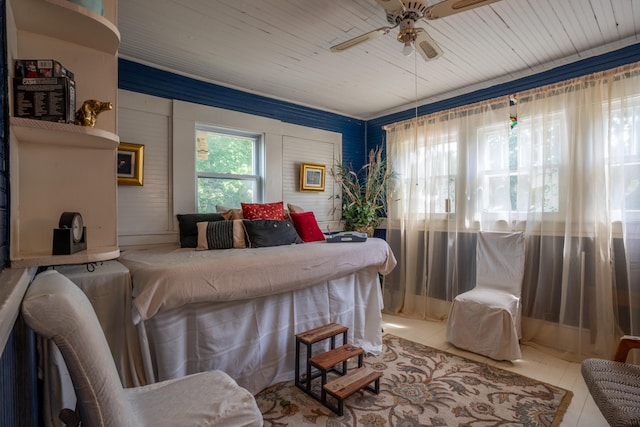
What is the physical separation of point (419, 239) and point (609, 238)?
1.76 m

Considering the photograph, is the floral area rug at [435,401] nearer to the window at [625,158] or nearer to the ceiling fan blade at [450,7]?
the window at [625,158]

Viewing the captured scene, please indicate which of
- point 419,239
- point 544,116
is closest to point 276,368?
point 419,239

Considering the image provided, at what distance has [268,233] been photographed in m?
2.76

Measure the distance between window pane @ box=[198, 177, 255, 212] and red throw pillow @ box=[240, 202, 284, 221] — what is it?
1.40 ft

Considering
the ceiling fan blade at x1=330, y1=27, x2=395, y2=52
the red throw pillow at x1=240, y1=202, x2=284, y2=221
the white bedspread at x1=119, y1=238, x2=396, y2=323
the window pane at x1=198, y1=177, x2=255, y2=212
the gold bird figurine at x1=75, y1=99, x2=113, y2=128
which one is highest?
the ceiling fan blade at x1=330, y1=27, x2=395, y2=52

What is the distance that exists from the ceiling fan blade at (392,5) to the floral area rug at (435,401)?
239 cm

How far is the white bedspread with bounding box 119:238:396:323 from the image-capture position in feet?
5.69

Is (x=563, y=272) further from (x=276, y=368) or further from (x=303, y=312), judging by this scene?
(x=276, y=368)

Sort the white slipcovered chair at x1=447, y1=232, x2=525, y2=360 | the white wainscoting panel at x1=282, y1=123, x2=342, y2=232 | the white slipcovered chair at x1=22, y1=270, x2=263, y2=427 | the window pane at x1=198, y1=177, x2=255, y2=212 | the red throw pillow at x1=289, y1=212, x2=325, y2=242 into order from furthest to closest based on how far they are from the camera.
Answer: the white wainscoting panel at x1=282, y1=123, x2=342, y2=232
the window pane at x1=198, y1=177, x2=255, y2=212
the red throw pillow at x1=289, y1=212, x2=325, y2=242
the white slipcovered chair at x1=447, y1=232, x2=525, y2=360
the white slipcovered chair at x1=22, y1=270, x2=263, y2=427

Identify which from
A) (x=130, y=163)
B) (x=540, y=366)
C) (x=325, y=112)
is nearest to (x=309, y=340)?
(x=540, y=366)

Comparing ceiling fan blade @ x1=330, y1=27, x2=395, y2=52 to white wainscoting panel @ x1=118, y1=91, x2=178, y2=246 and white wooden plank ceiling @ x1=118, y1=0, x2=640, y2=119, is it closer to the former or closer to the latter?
white wooden plank ceiling @ x1=118, y1=0, x2=640, y2=119

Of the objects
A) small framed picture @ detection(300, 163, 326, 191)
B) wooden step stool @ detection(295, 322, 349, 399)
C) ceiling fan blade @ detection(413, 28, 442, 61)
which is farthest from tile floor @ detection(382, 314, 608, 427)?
ceiling fan blade @ detection(413, 28, 442, 61)

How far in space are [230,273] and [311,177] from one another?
2215 millimetres

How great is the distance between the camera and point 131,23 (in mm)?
2254
